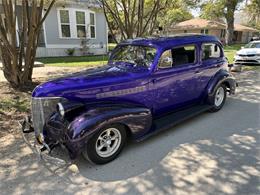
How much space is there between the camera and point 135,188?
3.23 metres

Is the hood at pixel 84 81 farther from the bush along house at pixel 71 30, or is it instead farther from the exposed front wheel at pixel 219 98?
the bush along house at pixel 71 30

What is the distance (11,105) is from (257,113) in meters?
6.31

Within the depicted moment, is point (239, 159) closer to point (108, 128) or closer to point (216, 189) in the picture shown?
point (216, 189)

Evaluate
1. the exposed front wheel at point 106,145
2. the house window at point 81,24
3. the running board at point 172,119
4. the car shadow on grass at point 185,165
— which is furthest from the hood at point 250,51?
the exposed front wheel at point 106,145

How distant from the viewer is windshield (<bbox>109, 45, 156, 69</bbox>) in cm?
466

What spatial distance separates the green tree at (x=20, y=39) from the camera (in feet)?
24.2

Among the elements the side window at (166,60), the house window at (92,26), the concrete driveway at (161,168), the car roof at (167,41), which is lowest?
the concrete driveway at (161,168)

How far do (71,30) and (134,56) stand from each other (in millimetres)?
14761

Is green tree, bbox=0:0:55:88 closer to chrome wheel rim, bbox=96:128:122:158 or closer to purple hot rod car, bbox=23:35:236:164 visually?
purple hot rod car, bbox=23:35:236:164

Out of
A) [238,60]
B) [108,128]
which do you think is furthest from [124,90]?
[238,60]

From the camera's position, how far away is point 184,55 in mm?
5176

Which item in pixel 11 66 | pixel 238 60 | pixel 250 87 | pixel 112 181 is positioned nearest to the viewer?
pixel 112 181

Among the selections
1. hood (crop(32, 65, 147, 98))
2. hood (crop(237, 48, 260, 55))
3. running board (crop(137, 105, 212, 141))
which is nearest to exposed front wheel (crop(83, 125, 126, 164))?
running board (crop(137, 105, 212, 141))

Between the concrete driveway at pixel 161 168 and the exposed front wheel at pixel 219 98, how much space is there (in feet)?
3.37
